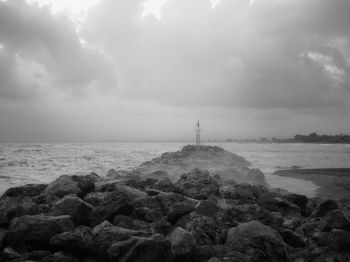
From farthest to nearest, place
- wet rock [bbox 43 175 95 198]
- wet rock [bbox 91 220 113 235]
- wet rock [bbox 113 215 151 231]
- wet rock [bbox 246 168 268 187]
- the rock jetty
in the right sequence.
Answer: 1. wet rock [bbox 246 168 268 187]
2. wet rock [bbox 43 175 95 198]
3. wet rock [bbox 113 215 151 231]
4. wet rock [bbox 91 220 113 235]
5. the rock jetty

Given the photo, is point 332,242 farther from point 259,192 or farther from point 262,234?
point 259,192

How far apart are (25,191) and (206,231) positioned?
6315 mm

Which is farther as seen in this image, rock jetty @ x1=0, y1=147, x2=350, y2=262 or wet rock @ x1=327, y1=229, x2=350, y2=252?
wet rock @ x1=327, y1=229, x2=350, y2=252

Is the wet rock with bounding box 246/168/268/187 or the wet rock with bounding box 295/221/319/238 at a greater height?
the wet rock with bounding box 295/221/319/238

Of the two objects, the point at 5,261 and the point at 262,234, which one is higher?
the point at 262,234

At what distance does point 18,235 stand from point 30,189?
4.29m

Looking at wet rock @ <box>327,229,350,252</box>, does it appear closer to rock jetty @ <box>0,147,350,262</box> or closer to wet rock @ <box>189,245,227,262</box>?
rock jetty @ <box>0,147,350,262</box>

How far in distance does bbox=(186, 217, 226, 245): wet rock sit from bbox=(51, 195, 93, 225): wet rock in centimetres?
232

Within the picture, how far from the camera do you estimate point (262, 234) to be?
5.12m

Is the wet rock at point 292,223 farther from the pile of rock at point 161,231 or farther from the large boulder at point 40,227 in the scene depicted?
the large boulder at point 40,227

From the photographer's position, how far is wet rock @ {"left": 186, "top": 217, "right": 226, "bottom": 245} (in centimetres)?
563

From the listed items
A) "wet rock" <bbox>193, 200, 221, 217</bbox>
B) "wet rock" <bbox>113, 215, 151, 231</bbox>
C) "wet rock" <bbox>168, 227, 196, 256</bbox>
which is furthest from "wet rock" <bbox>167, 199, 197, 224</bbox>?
"wet rock" <bbox>168, 227, 196, 256</bbox>

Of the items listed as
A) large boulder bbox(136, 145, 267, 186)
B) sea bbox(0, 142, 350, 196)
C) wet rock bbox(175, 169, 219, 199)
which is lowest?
sea bbox(0, 142, 350, 196)

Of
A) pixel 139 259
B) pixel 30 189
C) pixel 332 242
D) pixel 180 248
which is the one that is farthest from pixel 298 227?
pixel 30 189
